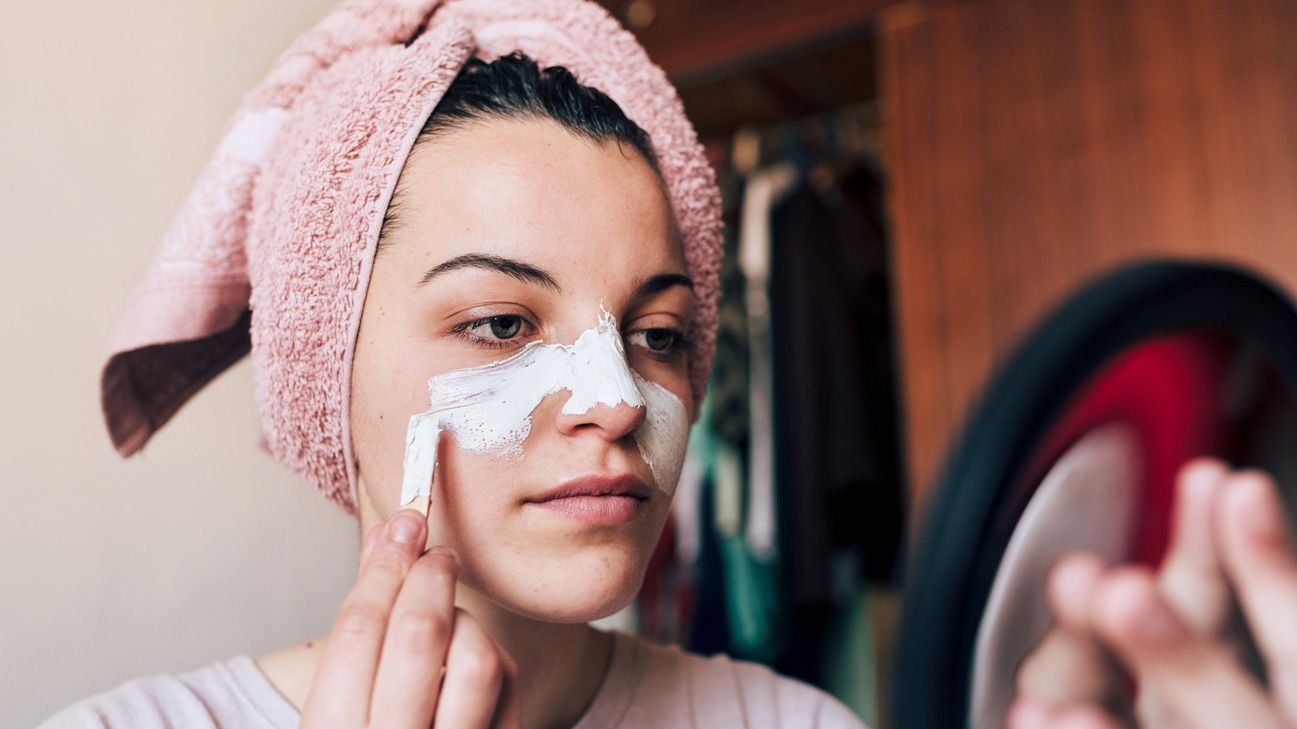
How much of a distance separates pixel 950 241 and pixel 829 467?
462 millimetres

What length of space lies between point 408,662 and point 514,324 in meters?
0.23

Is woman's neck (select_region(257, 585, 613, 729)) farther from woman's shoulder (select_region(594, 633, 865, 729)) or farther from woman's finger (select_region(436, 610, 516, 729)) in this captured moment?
woman's finger (select_region(436, 610, 516, 729))

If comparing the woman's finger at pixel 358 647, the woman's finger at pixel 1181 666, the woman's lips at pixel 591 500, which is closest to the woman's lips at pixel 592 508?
the woman's lips at pixel 591 500

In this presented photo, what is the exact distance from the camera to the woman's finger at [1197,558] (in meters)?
0.36

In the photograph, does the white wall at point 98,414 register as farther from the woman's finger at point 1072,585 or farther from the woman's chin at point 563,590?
the woman's finger at point 1072,585

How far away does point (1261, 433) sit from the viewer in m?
0.40

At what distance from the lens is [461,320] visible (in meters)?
Result: 0.63

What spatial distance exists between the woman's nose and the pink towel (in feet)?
0.54

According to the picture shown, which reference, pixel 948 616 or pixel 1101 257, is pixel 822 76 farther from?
pixel 948 616

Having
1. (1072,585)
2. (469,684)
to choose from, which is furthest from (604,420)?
(1072,585)

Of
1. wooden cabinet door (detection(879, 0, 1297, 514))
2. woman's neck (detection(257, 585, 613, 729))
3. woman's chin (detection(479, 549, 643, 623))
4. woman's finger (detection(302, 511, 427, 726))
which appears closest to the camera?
woman's finger (detection(302, 511, 427, 726))

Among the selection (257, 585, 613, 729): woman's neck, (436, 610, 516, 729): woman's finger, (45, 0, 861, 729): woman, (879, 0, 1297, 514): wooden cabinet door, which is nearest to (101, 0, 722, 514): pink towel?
(45, 0, 861, 729): woman

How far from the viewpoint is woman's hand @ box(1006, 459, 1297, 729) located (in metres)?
0.34

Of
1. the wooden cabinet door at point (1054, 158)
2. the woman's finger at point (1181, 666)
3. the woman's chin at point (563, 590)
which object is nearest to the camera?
the woman's finger at point (1181, 666)
